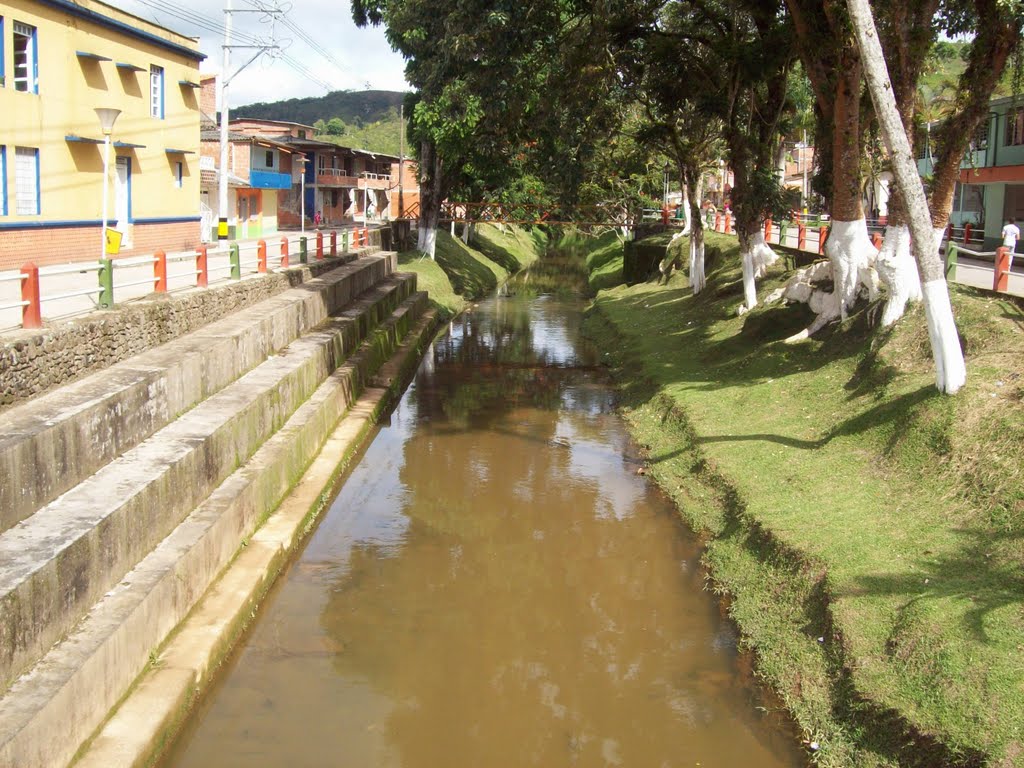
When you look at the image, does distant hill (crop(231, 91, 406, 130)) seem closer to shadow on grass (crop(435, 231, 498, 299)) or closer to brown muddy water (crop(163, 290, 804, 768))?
shadow on grass (crop(435, 231, 498, 299))

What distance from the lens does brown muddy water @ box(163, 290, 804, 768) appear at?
744cm

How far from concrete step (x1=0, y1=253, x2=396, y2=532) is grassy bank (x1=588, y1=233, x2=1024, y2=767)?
18.9ft

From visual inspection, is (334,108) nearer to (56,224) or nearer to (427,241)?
(427,241)

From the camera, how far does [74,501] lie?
8227mm

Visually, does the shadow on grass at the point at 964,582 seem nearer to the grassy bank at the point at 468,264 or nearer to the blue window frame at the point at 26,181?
the blue window frame at the point at 26,181

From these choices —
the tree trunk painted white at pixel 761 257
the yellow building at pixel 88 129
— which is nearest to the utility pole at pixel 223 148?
the yellow building at pixel 88 129

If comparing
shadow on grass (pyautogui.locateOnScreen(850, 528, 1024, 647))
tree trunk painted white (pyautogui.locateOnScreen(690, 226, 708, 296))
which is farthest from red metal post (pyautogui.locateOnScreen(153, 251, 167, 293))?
tree trunk painted white (pyautogui.locateOnScreen(690, 226, 708, 296))

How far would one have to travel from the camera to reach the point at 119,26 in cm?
2269

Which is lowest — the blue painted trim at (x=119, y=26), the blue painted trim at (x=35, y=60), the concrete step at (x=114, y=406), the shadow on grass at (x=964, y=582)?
the shadow on grass at (x=964, y=582)

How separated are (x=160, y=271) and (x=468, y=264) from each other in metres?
30.7

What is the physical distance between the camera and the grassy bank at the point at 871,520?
6805mm

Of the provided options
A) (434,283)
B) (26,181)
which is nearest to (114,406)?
(26,181)

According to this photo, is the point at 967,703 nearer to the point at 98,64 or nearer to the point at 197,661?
the point at 197,661

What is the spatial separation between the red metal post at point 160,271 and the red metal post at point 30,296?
12.2 feet
